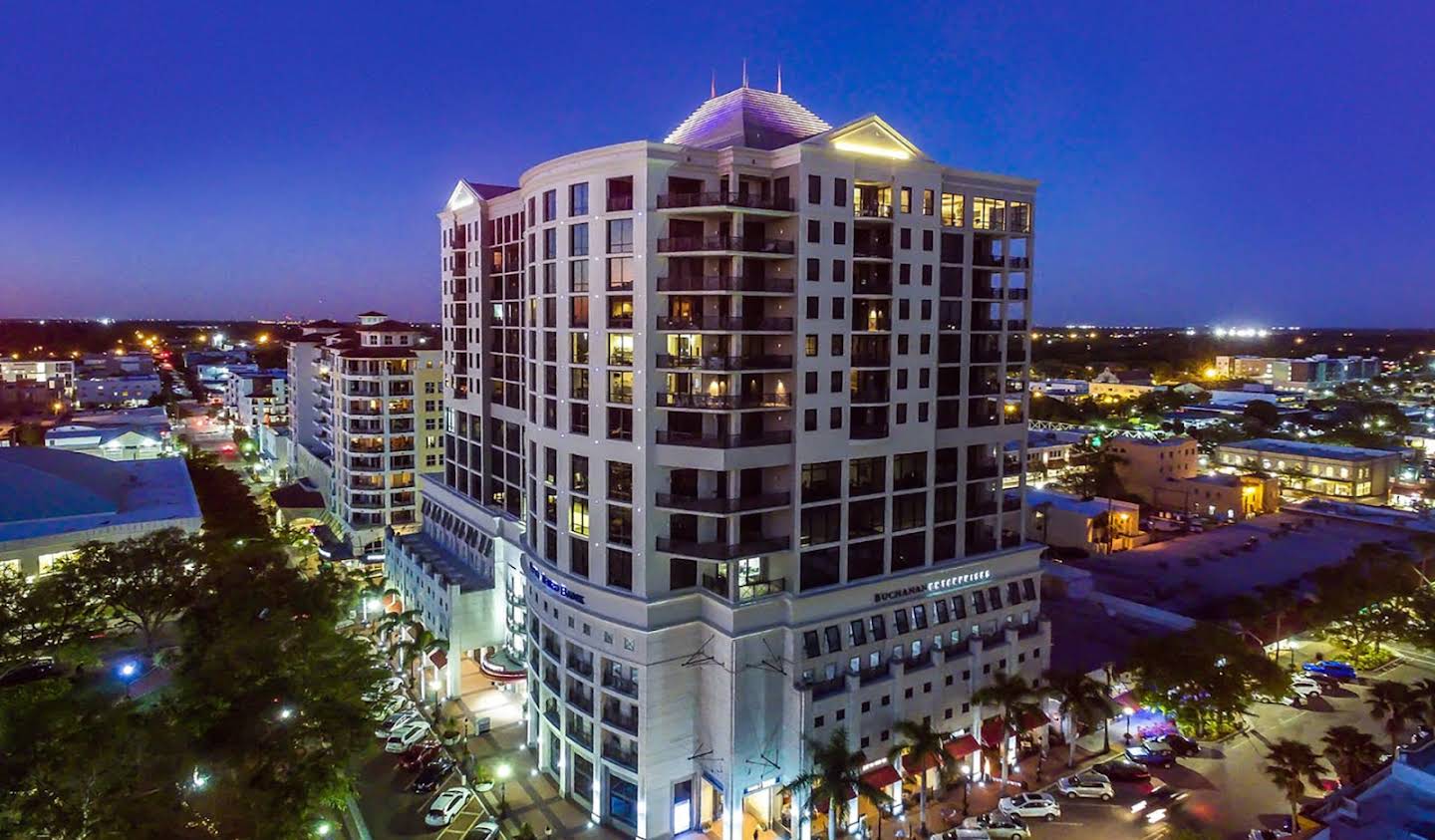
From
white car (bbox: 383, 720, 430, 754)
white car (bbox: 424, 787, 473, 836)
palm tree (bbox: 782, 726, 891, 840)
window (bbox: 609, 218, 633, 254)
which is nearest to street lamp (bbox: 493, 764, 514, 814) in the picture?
white car (bbox: 424, 787, 473, 836)

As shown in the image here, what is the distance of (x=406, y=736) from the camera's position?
2024 inches

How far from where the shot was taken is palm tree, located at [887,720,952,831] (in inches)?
1631

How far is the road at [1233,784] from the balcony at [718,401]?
81.1ft

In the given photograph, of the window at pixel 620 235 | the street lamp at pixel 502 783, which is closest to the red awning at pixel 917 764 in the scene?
the street lamp at pixel 502 783

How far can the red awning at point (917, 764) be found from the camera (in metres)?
41.7

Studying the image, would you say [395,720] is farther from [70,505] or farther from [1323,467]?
[1323,467]

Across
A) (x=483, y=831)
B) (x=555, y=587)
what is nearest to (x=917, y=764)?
(x=555, y=587)

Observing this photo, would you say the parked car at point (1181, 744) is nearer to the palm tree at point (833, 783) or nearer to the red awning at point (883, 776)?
the red awning at point (883, 776)

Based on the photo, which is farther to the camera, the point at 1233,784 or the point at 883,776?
the point at 1233,784

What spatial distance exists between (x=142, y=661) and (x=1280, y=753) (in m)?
64.9

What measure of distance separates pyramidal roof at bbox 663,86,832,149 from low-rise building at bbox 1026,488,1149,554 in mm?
59518

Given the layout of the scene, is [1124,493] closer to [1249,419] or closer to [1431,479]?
[1431,479]

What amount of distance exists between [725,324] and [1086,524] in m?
65.4

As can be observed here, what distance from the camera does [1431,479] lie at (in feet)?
412
